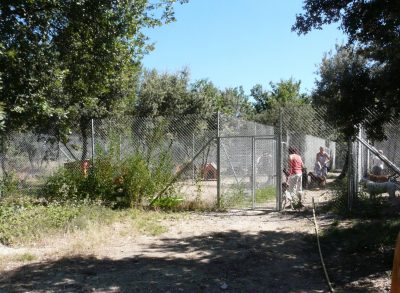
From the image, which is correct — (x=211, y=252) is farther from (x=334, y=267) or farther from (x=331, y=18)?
(x=331, y=18)

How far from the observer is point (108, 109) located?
814 inches

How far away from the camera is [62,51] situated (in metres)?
11.1

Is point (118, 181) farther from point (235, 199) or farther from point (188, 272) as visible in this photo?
point (188, 272)

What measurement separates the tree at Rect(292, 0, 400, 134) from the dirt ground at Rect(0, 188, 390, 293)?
2.42 metres

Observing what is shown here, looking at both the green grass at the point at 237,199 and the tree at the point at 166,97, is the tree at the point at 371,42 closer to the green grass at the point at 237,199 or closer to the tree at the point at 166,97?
the green grass at the point at 237,199

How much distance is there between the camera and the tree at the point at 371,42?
252 inches

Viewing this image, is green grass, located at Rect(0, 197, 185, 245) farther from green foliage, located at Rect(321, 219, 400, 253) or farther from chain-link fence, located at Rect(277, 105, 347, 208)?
chain-link fence, located at Rect(277, 105, 347, 208)

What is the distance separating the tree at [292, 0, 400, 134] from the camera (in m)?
6.39

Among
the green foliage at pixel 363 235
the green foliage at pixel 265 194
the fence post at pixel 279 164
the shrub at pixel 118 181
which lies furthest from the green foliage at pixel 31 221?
the green foliage at pixel 265 194

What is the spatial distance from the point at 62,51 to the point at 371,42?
23.3 feet

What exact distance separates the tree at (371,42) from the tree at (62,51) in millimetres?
5291

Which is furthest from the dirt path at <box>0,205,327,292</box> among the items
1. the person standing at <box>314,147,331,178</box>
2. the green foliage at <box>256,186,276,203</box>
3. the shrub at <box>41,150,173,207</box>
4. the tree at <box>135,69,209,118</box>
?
the tree at <box>135,69,209,118</box>

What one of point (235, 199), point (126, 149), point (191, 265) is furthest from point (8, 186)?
point (191, 265)

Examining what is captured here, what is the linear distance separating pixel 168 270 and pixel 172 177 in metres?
5.75
